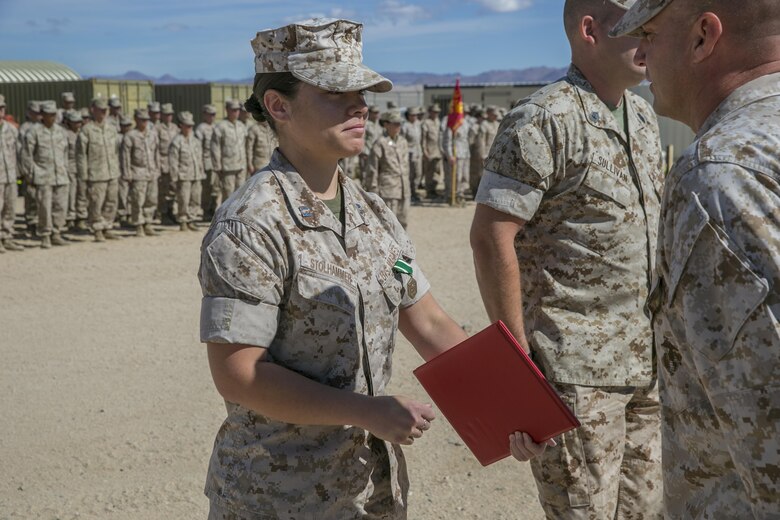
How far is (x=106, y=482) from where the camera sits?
15.0ft

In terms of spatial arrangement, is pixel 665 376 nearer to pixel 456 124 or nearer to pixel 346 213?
pixel 346 213

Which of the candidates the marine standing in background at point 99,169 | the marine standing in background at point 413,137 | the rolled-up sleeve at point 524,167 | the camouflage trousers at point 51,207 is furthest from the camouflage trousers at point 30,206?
the rolled-up sleeve at point 524,167

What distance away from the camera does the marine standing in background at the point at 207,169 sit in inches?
626

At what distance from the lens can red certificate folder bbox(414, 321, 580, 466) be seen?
6.49 feet

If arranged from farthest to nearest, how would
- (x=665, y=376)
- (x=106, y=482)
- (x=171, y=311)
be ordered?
(x=171, y=311) → (x=106, y=482) → (x=665, y=376)

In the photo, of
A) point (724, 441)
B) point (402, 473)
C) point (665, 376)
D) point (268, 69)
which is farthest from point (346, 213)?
point (724, 441)

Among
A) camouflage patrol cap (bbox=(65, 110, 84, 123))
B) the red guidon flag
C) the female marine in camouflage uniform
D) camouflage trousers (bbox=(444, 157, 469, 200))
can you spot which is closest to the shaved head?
the female marine in camouflage uniform

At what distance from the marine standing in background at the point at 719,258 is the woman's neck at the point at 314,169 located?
929mm

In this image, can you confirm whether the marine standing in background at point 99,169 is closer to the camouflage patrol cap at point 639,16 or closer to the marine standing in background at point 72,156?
the marine standing in background at point 72,156

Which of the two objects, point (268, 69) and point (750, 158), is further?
point (268, 69)

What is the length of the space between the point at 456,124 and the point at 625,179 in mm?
15453

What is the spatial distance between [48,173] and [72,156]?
4.76 ft

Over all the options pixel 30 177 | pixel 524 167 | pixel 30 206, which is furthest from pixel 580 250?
pixel 30 206

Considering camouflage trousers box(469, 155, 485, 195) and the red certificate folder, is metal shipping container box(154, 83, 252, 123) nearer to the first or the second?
camouflage trousers box(469, 155, 485, 195)
